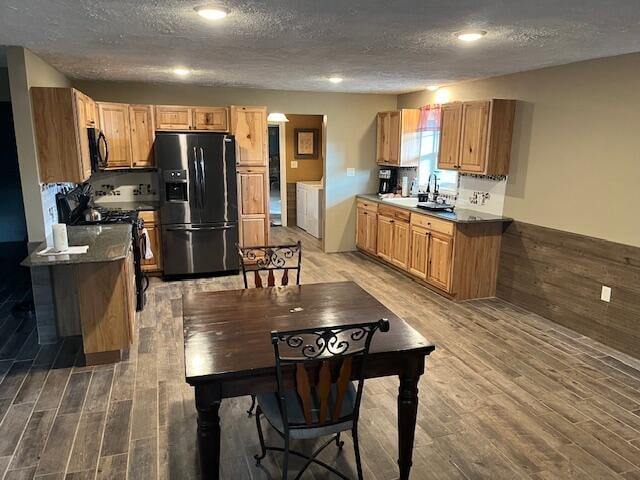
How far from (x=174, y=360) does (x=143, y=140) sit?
9.88 feet

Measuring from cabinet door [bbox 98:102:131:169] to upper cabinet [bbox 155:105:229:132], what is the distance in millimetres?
361

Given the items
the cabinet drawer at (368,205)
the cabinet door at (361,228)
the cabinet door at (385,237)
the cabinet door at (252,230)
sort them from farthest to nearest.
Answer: the cabinet door at (361,228) < the cabinet drawer at (368,205) < the cabinet door at (385,237) < the cabinet door at (252,230)

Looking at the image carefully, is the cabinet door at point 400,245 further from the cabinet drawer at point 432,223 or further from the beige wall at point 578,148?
the beige wall at point 578,148

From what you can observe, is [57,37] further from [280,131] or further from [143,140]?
[280,131]

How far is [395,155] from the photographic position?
6250mm

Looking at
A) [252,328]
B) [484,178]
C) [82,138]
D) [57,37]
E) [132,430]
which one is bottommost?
[132,430]

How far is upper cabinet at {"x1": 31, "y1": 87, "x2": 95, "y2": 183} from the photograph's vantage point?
3.47 metres

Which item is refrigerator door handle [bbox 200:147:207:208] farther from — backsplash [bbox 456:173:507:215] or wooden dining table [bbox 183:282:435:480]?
backsplash [bbox 456:173:507:215]

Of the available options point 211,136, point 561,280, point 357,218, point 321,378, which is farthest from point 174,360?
point 357,218

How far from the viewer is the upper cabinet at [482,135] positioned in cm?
450

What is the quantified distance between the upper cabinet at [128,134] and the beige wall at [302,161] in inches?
142

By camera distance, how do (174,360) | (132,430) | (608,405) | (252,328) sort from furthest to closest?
(174,360) → (608,405) → (132,430) → (252,328)

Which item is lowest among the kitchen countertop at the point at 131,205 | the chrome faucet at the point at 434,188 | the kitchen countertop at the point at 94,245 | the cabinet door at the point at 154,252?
the cabinet door at the point at 154,252

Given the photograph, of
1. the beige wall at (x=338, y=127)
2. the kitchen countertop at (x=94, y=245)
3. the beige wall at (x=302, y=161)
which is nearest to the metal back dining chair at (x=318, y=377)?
the kitchen countertop at (x=94, y=245)
